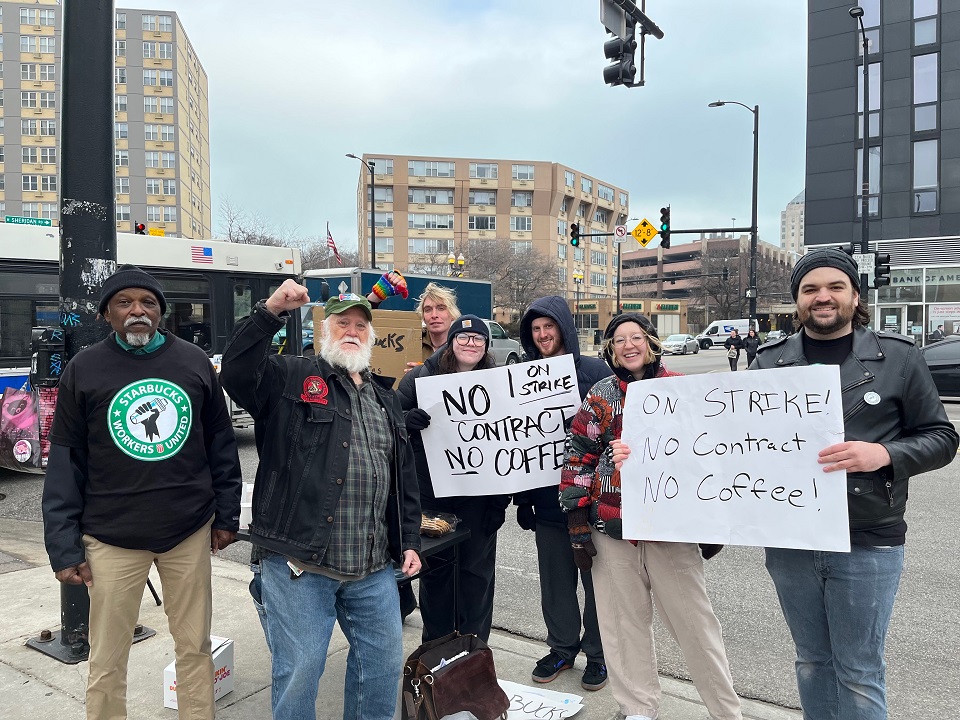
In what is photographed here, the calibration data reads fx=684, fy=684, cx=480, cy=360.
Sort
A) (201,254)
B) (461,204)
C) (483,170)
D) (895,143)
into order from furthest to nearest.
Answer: (483,170), (461,204), (895,143), (201,254)

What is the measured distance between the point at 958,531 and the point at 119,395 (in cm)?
730

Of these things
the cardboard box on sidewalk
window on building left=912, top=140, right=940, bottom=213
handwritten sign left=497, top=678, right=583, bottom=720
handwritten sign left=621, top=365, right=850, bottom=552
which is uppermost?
window on building left=912, top=140, right=940, bottom=213

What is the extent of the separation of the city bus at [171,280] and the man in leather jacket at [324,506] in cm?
638

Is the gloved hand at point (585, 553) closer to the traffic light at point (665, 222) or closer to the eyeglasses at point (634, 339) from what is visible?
the eyeglasses at point (634, 339)

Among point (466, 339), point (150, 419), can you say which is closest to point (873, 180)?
point (466, 339)

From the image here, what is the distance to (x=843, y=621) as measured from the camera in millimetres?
2539

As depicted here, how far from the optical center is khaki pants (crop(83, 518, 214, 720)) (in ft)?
9.07

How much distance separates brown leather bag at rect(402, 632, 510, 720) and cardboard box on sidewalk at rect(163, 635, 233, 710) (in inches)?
42.7

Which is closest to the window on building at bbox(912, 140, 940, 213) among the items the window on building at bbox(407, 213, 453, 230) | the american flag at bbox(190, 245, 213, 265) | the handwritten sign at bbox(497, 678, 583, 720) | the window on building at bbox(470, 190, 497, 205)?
the american flag at bbox(190, 245, 213, 265)

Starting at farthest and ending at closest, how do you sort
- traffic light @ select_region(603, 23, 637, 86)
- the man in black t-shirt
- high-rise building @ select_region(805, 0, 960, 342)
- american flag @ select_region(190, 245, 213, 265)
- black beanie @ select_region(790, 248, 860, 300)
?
high-rise building @ select_region(805, 0, 960, 342), american flag @ select_region(190, 245, 213, 265), traffic light @ select_region(603, 23, 637, 86), the man in black t-shirt, black beanie @ select_region(790, 248, 860, 300)

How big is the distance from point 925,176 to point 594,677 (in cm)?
3766

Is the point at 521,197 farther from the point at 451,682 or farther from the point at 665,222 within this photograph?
the point at 451,682

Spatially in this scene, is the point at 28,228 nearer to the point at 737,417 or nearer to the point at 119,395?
the point at 119,395

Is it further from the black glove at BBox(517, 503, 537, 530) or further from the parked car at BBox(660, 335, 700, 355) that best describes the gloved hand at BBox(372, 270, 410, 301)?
the parked car at BBox(660, 335, 700, 355)
